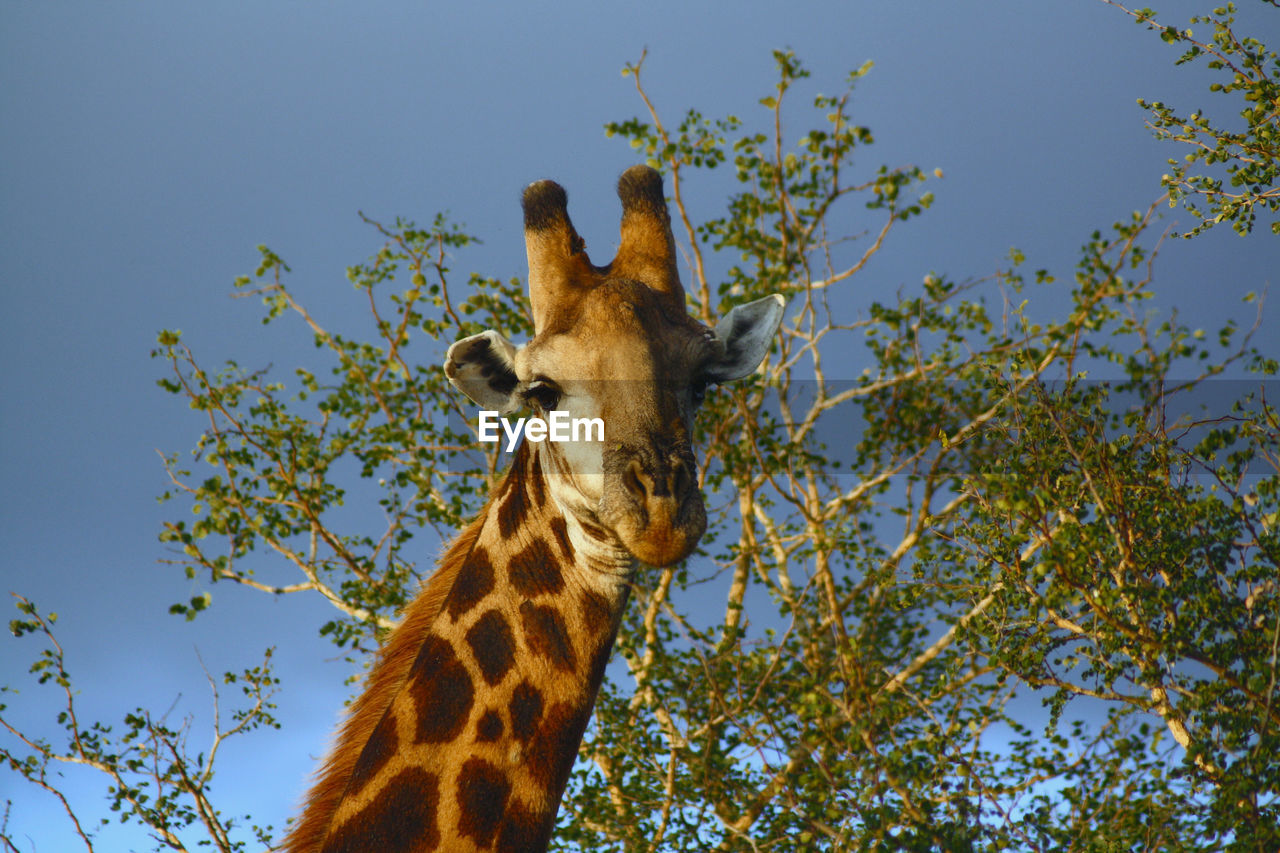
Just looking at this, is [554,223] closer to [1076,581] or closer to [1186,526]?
[1076,581]

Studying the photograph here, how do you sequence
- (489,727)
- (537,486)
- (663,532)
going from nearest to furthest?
1. (663,532)
2. (489,727)
3. (537,486)

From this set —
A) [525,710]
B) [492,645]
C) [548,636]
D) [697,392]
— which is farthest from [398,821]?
[697,392]

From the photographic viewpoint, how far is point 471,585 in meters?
4.70

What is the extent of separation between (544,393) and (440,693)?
140cm

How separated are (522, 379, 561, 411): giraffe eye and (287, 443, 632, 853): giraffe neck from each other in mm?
340

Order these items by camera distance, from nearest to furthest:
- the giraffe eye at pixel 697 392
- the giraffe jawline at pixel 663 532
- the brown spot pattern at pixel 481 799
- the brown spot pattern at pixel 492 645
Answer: the giraffe jawline at pixel 663 532 → the brown spot pattern at pixel 481 799 → the brown spot pattern at pixel 492 645 → the giraffe eye at pixel 697 392

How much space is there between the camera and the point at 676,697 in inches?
395

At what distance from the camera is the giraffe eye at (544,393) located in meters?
4.68

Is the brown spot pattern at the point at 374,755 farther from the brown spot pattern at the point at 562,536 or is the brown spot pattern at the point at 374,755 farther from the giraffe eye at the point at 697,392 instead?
A: the giraffe eye at the point at 697,392

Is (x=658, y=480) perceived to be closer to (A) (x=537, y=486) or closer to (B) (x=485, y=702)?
(A) (x=537, y=486)

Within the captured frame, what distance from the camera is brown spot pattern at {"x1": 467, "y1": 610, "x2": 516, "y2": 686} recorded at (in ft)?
14.5

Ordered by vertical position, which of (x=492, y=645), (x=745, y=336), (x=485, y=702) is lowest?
(x=485, y=702)

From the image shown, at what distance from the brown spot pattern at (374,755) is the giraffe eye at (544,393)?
154cm

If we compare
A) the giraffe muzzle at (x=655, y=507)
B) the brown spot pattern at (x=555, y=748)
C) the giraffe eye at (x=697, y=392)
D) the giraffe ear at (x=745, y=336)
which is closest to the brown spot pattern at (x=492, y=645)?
the brown spot pattern at (x=555, y=748)
